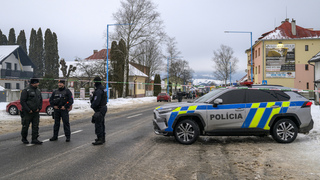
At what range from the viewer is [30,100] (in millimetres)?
7980

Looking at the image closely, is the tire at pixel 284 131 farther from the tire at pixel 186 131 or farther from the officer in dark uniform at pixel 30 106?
the officer in dark uniform at pixel 30 106

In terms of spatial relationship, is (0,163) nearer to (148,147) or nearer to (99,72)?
(148,147)

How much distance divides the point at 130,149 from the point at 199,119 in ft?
6.65

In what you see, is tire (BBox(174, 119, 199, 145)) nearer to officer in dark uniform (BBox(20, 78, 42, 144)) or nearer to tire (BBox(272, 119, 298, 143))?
tire (BBox(272, 119, 298, 143))

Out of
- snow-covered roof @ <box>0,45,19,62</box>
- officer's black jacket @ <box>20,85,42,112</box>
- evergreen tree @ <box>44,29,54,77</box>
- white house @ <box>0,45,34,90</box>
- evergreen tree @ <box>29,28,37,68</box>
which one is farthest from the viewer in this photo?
evergreen tree @ <box>29,28,37,68</box>

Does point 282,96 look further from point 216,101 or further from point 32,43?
point 32,43

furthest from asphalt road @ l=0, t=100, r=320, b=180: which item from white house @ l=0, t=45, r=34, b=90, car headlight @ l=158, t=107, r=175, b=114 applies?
white house @ l=0, t=45, r=34, b=90

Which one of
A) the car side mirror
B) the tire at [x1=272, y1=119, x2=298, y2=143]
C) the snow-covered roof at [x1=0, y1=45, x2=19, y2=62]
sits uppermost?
the snow-covered roof at [x1=0, y1=45, x2=19, y2=62]

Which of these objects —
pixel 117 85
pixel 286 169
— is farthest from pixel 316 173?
pixel 117 85

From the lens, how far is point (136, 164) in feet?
19.3

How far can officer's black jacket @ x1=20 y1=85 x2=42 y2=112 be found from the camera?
786 centimetres

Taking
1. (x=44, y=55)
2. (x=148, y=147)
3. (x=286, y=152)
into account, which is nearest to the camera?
(x=286, y=152)

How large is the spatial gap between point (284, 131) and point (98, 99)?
16.8ft

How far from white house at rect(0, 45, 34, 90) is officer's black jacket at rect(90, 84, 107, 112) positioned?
3537 centimetres
